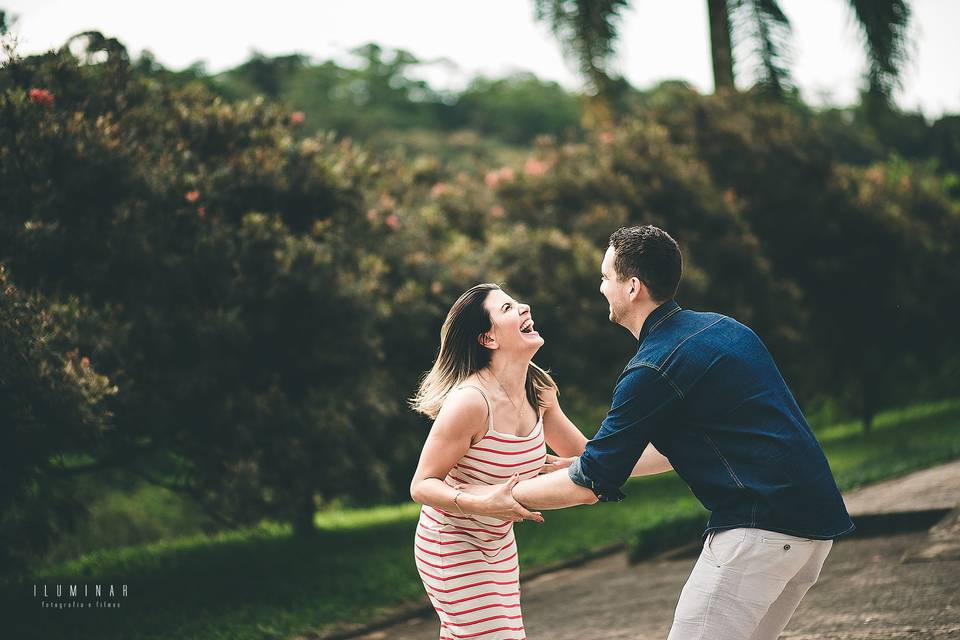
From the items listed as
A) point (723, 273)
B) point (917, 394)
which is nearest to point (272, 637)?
point (723, 273)

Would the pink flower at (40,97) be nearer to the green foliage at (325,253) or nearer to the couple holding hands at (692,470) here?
the green foliage at (325,253)

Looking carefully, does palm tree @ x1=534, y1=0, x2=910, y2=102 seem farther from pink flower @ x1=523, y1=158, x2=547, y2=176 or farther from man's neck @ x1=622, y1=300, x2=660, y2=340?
man's neck @ x1=622, y1=300, x2=660, y2=340

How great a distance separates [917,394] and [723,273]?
52.3ft

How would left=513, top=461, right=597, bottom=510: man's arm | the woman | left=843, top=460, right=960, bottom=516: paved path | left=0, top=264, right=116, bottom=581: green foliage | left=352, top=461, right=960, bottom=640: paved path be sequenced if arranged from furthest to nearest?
left=843, top=460, right=960, bottom=516: paved path < left=0, top=264, right=116, bottom=581: green foliage < left=352, top=461, right=960, bottom=640: paved path < the woman < left=513, top=461, right=597, bottom=510: man's arm

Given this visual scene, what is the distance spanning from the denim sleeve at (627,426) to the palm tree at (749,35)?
1459cm

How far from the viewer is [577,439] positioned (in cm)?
436

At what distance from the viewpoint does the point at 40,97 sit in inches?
312

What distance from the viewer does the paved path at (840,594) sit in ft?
20.6

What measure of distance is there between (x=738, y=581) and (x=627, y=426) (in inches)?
23.5

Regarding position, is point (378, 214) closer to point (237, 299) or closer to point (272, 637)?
point (237, 299)

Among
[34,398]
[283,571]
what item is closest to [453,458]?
[34,398]

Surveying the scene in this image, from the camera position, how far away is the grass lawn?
8.02m

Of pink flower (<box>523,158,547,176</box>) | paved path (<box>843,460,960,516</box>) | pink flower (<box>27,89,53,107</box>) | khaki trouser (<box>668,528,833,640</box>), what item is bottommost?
paved path (<box>843,460,960,516</box>)

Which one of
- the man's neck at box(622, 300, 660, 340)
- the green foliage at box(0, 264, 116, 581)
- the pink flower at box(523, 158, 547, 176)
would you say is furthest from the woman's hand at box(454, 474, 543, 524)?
the pink flower at box(523, 158, 547, 176)
